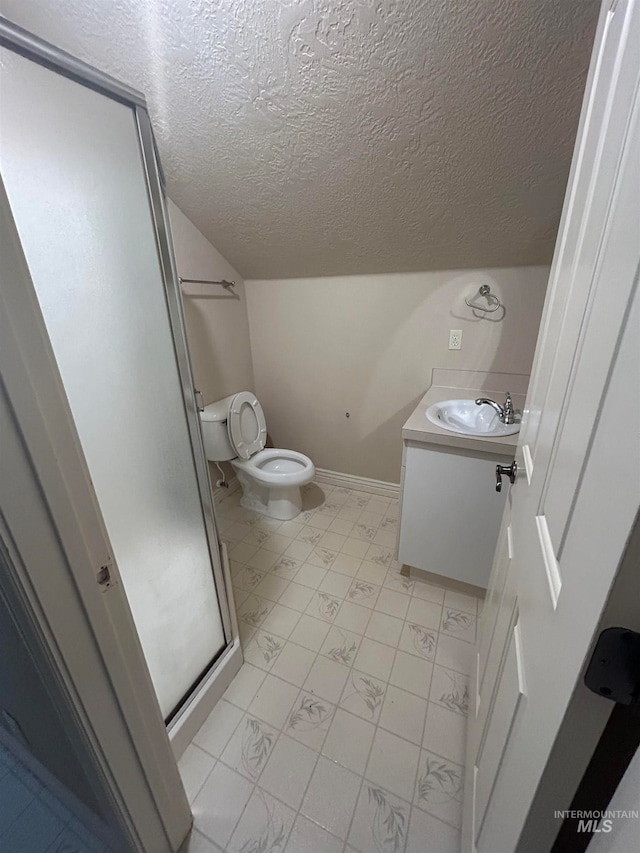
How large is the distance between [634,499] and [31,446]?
682mm

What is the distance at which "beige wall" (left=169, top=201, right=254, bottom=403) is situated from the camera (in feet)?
6.28

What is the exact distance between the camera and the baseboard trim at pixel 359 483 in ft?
8.09

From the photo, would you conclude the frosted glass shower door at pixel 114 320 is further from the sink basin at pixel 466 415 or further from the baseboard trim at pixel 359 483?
the baseboard trim at pixel 359 483

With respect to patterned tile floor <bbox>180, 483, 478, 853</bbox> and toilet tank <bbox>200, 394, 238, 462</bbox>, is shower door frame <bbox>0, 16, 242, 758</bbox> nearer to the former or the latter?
patterned tile floor <bbox>180, 483, 478, 853</bbox>

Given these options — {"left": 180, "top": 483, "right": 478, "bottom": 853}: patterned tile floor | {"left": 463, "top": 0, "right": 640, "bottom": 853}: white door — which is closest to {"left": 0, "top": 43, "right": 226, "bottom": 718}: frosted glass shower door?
{"left": 180, "top": 483, "right": 478, "bottom": 853}: patterned tile floor

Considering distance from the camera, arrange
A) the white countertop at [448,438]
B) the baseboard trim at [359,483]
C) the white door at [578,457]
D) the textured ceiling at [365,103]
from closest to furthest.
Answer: the white door at [578,457] → the textured ceiling at [365,103] → the white countertop at [448,438] → the baseboard trim at [359,483]

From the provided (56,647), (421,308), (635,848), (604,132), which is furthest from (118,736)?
(421,308)

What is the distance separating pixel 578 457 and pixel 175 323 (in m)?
0.92

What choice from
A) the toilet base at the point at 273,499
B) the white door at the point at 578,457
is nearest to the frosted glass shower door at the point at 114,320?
the white door at the point at 578,457

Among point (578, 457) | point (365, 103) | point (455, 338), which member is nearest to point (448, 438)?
point (455, 338)

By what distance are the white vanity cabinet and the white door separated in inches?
25.9

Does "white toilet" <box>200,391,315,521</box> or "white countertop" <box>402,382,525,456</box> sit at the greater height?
"white countertop" <box>402,382,525,456</box>

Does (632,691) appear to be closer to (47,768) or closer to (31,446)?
(31,446)

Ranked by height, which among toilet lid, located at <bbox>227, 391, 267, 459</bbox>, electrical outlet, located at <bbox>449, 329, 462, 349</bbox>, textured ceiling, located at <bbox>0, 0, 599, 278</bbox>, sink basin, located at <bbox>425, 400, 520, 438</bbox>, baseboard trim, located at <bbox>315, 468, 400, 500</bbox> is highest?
textured ceiling, located at <bbox>0, 0, 599, 278</bbox>
